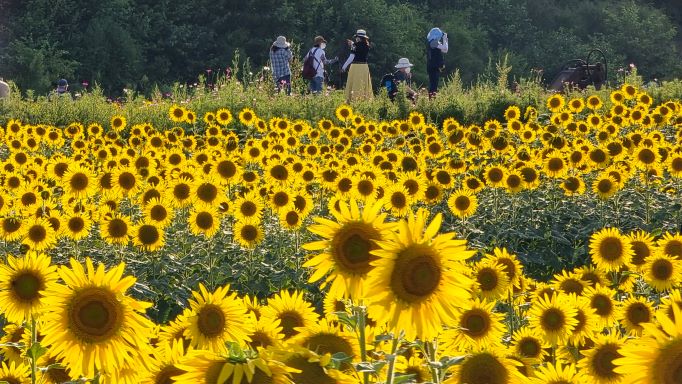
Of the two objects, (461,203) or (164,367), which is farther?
(461,203)

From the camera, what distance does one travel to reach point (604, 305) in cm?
341

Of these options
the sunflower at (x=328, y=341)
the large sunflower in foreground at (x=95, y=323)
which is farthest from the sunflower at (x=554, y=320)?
the large sunflower in foreground at (x=95, y=323)

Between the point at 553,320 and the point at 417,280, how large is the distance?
1473 mm

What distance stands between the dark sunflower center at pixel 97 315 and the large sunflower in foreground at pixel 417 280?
43 centimetres

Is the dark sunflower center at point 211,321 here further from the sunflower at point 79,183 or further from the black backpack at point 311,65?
the black backpack at point 311,65

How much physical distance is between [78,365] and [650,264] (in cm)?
266

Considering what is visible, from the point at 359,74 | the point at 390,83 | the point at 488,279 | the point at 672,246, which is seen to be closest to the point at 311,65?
the point at 359,74

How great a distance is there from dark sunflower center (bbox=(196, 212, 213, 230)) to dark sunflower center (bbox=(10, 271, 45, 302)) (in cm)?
354

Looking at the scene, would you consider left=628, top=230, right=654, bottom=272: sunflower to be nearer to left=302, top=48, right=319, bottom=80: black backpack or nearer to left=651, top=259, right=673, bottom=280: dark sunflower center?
left=651, top=259, right=673, bottom=280: dark sunflower center

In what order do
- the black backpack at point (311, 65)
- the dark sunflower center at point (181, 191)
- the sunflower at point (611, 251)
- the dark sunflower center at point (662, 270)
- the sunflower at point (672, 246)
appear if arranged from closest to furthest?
the dark sunflower center at point (662, 270) < the sunflower at point (672, 246) < the sunflower at point (611, 251) < the dark sunflower center at point (181, 191) < the black backpack at point (311, 65)

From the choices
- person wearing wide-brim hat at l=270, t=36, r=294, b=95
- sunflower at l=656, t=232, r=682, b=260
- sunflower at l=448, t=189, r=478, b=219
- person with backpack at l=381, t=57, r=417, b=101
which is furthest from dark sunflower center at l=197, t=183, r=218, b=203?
person wearing wide-brim hat at l=270, t=36, r=294, b=95

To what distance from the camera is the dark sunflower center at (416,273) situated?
1.73 metres

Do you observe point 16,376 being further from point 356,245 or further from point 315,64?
point 315,64

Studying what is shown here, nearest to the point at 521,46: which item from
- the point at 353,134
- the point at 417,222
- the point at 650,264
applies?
the point at 353,134
